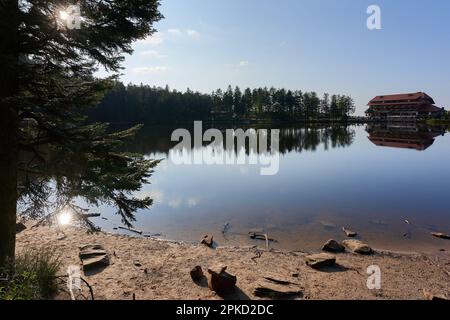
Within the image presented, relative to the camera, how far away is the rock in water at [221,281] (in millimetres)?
9516

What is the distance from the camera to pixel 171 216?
63.9 ft

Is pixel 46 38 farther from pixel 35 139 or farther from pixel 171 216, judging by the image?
pixel 171 216

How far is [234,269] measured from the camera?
11469mm

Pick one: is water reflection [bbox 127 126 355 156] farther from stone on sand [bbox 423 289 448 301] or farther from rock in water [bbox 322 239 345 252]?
stone on sand [bbox 423 289 448 301]

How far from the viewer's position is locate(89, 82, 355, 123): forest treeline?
120250mm

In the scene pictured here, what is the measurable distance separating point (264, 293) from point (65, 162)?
643cm

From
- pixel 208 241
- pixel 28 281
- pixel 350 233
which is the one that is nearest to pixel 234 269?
pixel 208 241

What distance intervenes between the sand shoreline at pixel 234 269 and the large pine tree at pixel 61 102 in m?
2.93

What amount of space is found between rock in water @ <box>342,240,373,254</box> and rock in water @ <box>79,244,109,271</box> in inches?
391

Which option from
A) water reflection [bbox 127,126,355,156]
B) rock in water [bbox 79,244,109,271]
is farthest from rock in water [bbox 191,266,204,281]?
water reflection [bbox 127,126,355,156]

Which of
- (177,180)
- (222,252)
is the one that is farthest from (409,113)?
(222,252)

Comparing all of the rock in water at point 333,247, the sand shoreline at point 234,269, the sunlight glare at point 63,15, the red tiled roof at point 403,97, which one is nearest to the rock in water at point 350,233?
the sand shoreline at point 234,269

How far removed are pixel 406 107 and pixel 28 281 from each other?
145 metres

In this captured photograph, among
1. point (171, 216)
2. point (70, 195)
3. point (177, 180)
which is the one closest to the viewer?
point (70, 195)
